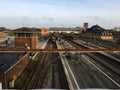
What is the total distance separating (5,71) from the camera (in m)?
25.2

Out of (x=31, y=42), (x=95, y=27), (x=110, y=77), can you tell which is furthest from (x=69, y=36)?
(x=110, y=77)

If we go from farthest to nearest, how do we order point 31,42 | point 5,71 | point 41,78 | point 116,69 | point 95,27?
point 95,27 → point 31,42 → point 116,69 → point 41,78 → point 5,71

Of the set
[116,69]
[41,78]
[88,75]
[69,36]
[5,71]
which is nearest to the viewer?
[5,71]

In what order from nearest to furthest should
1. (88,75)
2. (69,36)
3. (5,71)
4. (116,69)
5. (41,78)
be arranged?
(5,71) → (41,78) → (88,75) → (116,69) → (69,36)

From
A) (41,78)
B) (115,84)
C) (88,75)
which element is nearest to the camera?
(115,84)

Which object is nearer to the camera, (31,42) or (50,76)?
(50,76)

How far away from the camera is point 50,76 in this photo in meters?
33.2

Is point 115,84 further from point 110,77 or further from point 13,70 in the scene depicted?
point 13,70

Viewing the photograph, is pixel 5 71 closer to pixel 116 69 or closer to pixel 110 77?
pixel 110 77

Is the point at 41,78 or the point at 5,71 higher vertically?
the point at 5,71

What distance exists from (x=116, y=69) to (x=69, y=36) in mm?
98818

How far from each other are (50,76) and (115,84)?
8.99 m

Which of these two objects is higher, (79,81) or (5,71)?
(5,71)

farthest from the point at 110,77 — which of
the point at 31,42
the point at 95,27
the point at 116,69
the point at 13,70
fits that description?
the point at 95,27
